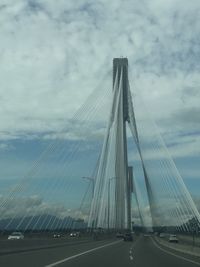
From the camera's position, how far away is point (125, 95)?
62.3 metres

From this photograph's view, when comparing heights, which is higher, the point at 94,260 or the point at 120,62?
the point at 120,62

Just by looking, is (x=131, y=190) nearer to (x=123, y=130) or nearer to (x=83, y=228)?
(x=83, y=228)

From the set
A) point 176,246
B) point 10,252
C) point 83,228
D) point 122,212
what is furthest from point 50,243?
point 83,228

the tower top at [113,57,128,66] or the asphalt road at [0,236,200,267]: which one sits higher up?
the tower top at [113,57,128,66]

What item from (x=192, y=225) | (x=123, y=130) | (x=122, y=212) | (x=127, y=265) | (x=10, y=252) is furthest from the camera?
(x=122, y=212)

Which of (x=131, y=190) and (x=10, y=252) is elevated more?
(x=131, y=190)

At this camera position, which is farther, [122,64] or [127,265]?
[122,64]

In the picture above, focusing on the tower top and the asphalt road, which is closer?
the asphalt road

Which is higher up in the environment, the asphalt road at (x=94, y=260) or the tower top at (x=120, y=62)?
the tower top at (x=120, y=62)

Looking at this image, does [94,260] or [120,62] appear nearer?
[94,260]

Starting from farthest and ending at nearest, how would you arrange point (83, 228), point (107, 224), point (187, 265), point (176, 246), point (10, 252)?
point (83, 228) < point (107, 224) < point (176, 246) < point (10, 252) < point (187, 265)

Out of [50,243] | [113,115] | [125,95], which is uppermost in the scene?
[125,95]

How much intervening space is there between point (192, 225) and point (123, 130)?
13.9 m

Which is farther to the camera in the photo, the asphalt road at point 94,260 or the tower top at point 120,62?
the tower top at point 120,62
